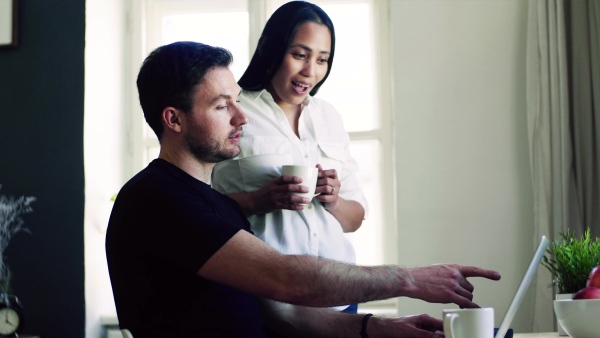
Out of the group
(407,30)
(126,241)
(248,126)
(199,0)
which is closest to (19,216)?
(199,0)

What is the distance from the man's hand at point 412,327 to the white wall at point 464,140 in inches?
81.6

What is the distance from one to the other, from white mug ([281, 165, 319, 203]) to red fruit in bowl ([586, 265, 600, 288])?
68cm

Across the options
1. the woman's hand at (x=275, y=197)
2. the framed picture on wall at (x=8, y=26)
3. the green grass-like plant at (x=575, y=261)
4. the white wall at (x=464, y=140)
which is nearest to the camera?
the green grass-like plant at (x=575, y=261)

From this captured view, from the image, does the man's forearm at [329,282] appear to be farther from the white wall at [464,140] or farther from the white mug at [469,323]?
the white wall at [464,140]

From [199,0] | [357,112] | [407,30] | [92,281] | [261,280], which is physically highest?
[199,0]

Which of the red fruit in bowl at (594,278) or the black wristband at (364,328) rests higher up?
the red fruit in bowl at (594,278)

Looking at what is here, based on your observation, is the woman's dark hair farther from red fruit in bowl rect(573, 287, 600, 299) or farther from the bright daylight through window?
the bright daylight through window

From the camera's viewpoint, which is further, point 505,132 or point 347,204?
point 505,132

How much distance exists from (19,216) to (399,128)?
1.89 metres

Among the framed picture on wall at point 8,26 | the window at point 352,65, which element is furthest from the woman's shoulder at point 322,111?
the framed picture on wall at point 8,26

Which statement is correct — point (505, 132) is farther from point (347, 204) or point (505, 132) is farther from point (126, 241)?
point (126, 241)

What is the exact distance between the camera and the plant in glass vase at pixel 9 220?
153 inches

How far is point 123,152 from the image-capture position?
4270 mm

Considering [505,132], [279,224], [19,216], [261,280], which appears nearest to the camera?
[261,280]
